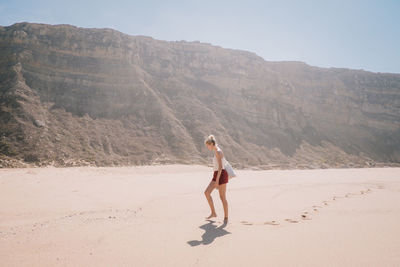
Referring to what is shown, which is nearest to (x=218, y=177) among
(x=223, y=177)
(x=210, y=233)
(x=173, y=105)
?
(x=223, y=177)

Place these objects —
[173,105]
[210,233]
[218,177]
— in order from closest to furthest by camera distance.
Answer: [210,233]
[218,177]
[173,105]

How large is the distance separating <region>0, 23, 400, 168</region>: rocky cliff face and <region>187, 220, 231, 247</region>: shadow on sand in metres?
17.6

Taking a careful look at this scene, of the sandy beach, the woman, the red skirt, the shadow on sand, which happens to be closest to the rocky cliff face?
the sandy beach

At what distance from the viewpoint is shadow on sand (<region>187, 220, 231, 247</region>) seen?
10.3ft

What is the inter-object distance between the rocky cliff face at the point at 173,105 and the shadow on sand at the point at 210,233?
57.6ft

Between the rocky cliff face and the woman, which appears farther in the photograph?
the rocky cliff face

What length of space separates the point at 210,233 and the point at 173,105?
2994 centimetres

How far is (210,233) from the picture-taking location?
3.49 m

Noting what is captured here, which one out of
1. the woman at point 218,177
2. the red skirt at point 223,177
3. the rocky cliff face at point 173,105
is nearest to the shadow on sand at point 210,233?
the woman at point 218,177

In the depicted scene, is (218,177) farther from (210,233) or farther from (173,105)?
(173,105)

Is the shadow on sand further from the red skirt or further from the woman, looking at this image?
the red skirt

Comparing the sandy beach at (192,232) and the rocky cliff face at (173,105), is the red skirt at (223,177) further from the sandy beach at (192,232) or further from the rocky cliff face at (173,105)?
the rocky cliff face at (173,105)

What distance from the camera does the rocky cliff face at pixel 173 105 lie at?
73.8 feet

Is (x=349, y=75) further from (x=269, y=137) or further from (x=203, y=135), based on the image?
(x=203, y=135)
